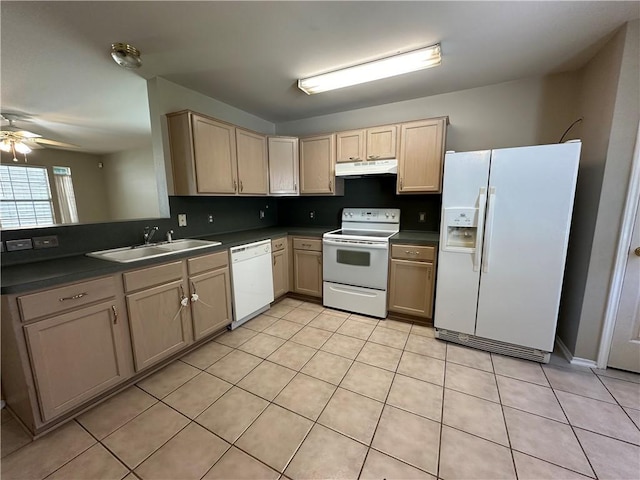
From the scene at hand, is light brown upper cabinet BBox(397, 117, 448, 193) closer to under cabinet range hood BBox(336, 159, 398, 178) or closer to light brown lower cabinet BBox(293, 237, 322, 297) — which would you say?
under cabinet range hood BBox(336, 159, 398, 178)

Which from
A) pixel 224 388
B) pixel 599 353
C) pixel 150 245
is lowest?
pixel 224 388

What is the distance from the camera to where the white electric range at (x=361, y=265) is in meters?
2.77

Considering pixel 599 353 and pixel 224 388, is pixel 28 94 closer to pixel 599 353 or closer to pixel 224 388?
pixel 224 388

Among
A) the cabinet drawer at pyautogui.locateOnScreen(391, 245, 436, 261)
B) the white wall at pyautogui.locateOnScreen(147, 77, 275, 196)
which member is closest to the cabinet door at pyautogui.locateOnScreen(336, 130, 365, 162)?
the cabinet drawer at pyautogui.locateOnScreen(391, 245, 436, 261)

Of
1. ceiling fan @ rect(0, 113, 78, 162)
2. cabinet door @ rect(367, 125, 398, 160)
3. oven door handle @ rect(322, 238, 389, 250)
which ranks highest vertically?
ceiling fan @ rect(0, 113, 78, 162)

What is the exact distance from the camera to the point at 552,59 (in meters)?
2.12

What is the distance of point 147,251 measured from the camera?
231 cm

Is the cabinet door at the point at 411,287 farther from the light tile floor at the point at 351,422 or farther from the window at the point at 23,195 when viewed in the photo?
the window at the point at 23,195

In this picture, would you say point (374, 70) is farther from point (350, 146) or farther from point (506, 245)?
point (506, 245)

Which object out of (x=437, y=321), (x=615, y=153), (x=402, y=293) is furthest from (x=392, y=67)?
(x=437, y=321)

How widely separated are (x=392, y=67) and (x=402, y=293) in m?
2.18

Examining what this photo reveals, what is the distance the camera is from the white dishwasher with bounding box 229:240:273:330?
2.59m

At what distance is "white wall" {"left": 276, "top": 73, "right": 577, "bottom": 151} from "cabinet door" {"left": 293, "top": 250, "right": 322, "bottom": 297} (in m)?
1.96

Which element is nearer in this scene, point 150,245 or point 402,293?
point 150,245
